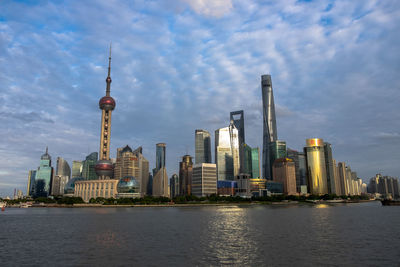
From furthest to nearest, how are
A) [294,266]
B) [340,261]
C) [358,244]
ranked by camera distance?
1. [358,244]
2. [340,261]
3. [294,266]

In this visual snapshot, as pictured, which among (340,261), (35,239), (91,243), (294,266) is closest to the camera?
(294,266)

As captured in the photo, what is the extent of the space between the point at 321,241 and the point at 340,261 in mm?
16931

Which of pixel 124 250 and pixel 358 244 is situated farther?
pixel 358 244

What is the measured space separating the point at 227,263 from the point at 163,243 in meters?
19.4

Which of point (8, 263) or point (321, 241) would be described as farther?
point (321, 241)

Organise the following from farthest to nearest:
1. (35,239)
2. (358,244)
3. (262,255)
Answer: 1. (35,239)
2. (358,244)
3. (262,255)

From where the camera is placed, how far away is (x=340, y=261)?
40156mm

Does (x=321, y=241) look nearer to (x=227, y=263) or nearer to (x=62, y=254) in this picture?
(x=227, y=263)

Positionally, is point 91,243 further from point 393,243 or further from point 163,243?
point 393,243

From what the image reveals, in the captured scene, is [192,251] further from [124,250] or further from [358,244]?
[358,244]

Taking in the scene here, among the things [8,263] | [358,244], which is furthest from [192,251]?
[358,244]

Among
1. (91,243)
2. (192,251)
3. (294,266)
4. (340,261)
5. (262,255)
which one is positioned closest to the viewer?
(294,266)

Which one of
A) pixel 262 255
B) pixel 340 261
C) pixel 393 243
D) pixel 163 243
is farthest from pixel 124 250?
pixel 393 243

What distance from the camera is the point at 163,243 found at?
5581cm
